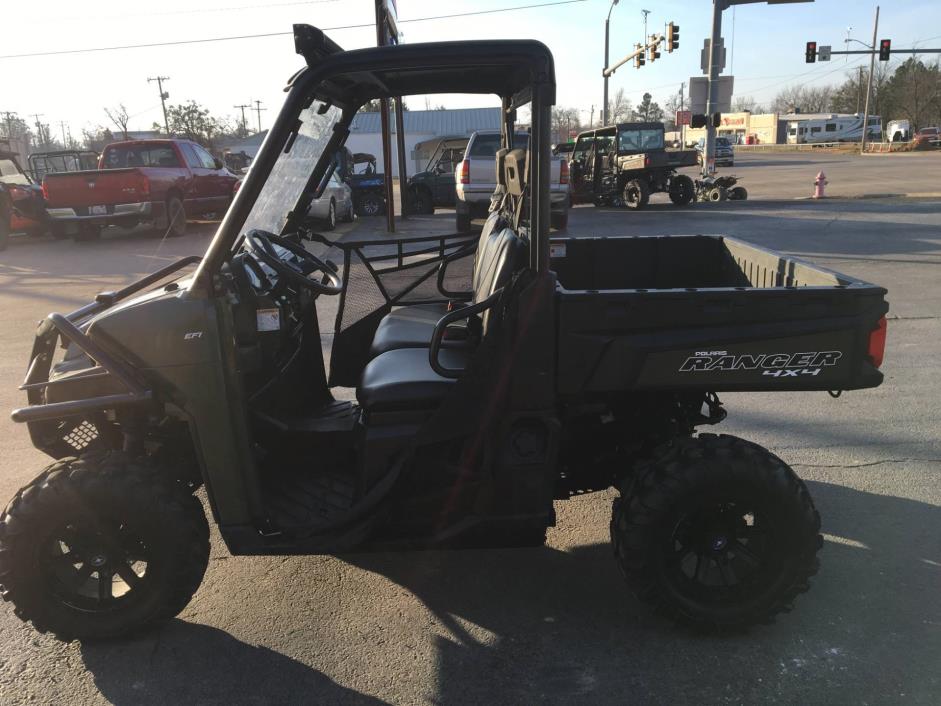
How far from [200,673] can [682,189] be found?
60.3 ft

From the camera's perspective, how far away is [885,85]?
242 ft

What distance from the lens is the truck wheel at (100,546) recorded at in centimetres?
242

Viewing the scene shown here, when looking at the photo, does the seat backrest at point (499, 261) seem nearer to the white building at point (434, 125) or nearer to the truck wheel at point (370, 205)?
the truck wheel at point (370, 205)

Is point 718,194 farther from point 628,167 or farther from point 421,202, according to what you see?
point 421,202

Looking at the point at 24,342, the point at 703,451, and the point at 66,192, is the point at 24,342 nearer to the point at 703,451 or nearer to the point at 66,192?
the point at 703,451

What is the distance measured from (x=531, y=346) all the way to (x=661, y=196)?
73.5ft

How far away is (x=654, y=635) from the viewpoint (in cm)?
263

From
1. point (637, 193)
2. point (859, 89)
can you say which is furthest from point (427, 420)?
point (859, 89)

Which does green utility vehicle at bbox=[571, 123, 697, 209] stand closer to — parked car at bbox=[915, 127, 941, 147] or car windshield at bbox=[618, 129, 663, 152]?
car windshield at bbox=[618, 129, 663, 152]

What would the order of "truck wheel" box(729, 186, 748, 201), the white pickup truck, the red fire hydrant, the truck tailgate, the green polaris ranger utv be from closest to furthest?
the green polaris ranger utv, the truck tailgate, the white pickup truck, the red fire hydrant, "truck wheel" box(729, 186, 748, 201)

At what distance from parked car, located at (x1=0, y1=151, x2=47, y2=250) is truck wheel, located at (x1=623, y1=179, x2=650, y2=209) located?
13610 millimetres

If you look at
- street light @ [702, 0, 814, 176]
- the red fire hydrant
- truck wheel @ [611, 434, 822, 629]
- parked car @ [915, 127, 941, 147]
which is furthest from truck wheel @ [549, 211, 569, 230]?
parked car @ [915, 127, 941, 147]

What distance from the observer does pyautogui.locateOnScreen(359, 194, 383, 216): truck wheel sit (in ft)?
64.0

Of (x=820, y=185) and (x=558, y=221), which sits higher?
(x=820, y=185)
